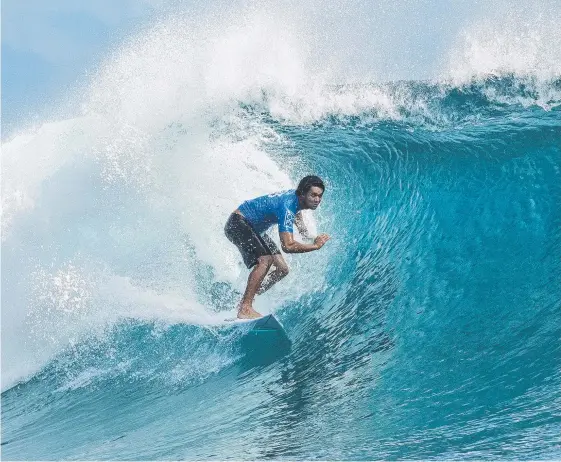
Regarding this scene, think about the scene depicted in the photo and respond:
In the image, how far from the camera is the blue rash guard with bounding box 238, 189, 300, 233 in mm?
5535

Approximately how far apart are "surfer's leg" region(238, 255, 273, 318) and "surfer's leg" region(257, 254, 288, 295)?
0.09 m

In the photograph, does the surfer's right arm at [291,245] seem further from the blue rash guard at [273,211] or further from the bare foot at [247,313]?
the bare foot at [247,313]

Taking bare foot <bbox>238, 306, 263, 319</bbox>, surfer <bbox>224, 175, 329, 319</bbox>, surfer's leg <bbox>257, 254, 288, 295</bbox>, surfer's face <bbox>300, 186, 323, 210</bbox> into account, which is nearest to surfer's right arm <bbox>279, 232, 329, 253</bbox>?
surfer <bbox>224, 175, 329, 319</bbox>

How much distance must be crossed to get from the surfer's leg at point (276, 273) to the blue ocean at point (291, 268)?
523 millimetres

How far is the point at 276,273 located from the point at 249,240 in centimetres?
44

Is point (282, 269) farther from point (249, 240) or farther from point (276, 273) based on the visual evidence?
point (249, 240)

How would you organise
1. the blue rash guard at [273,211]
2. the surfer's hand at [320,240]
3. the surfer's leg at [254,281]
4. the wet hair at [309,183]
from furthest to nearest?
the surfer's leg at [254,281] < the blue rash guard at [273,211] < the wet hair at [309,183] < the surfer's hand at [320,240]

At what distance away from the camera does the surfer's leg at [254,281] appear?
579 centimetres

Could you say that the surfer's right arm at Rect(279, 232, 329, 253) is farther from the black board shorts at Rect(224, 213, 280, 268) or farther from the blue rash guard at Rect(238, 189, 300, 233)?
the black board shorts at Rect(224, 213, 280, 268)

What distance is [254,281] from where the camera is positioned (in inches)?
228

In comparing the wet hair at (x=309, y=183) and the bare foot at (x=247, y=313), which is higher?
the wet hair at (x=309, y=183)

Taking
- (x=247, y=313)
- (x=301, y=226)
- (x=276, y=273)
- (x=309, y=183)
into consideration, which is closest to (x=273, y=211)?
(x=301, y=226)

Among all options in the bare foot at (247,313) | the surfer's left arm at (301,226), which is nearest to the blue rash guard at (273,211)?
the surfer's left arm at (301,226)

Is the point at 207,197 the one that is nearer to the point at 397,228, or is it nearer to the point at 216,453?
the point at 397,228
